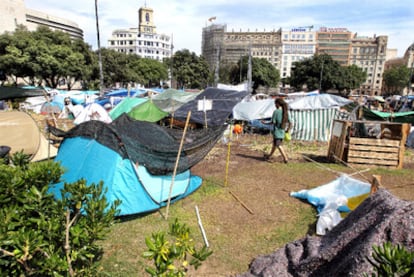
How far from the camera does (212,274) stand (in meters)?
3.25

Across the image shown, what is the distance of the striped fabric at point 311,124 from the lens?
11.9m

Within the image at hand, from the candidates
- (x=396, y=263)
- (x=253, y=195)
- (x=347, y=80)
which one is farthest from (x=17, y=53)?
(x=347, y=80)

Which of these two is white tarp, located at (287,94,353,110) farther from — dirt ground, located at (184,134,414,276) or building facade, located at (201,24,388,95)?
building facade, located at (201,24,388,95)

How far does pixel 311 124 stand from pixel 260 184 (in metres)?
7.09

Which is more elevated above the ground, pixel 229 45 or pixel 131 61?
pixel 229 45

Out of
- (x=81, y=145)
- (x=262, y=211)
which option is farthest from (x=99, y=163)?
(x=262, y=211)

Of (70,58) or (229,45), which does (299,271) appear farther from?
(229,45)

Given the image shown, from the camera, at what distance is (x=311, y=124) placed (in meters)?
12.1

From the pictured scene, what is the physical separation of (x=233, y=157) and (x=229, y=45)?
11252cm

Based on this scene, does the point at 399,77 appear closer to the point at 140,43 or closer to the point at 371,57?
the point at 371,57

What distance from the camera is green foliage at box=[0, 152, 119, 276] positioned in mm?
1843

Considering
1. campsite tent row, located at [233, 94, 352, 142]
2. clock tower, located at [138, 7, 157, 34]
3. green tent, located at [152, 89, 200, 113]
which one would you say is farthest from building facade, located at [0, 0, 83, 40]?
clock tower, located at [138, 7, 157, 34]

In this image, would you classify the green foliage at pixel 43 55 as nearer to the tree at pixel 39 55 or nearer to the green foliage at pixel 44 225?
the tree at pixel 39 55

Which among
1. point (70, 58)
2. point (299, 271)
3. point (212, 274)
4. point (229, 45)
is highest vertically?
point (229, 45)
